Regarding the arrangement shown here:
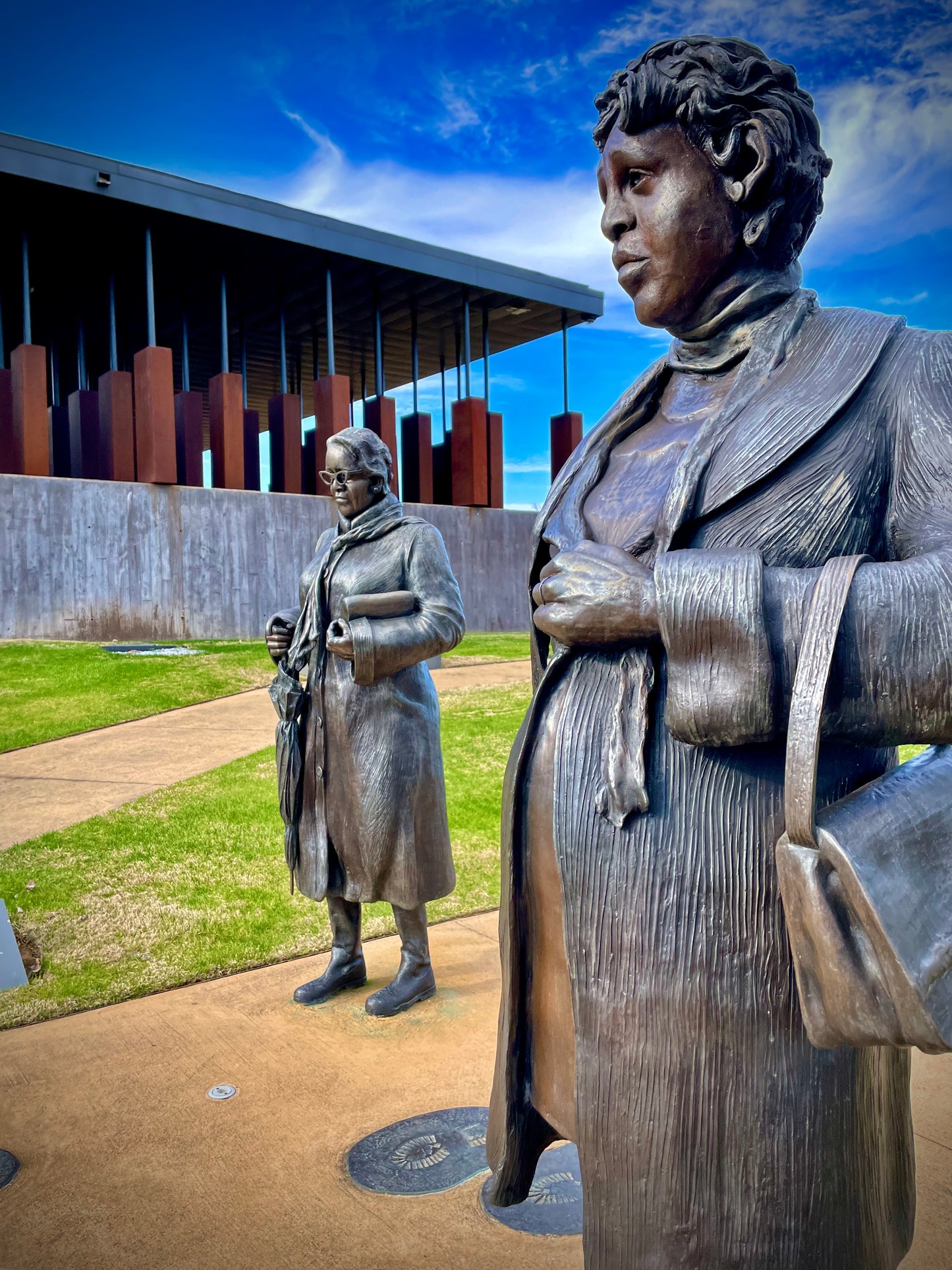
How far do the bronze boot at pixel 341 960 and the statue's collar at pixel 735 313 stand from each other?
3334 millimetres

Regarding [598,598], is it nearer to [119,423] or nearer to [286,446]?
[119,423]

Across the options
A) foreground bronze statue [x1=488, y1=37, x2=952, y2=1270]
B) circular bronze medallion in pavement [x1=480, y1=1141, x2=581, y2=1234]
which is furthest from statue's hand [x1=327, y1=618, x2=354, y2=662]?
foreground bronze statue [x1=488, y1=37, x2=952, y2=1270]

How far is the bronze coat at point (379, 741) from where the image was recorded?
4109 mm

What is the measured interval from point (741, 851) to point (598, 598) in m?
0.43

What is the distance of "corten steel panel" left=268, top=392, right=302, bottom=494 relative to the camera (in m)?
19.1

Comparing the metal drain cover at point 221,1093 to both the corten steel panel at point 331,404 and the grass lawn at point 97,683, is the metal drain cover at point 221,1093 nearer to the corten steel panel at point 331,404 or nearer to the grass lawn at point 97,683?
the grass lawn at point 97,683

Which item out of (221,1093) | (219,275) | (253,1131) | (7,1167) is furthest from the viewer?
(219,275)

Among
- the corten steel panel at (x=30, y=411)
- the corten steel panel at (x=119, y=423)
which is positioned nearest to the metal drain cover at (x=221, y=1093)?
the corten steel panel at (x=30, y=411)

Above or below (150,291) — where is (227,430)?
below

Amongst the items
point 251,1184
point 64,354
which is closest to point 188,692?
point 251,1184

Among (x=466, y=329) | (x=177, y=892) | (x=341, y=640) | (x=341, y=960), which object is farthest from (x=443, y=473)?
(x=341, y=640)

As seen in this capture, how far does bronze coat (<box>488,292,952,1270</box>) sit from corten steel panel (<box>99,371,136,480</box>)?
16.4m

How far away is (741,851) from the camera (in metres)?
1.47

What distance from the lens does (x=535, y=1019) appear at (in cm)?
177
